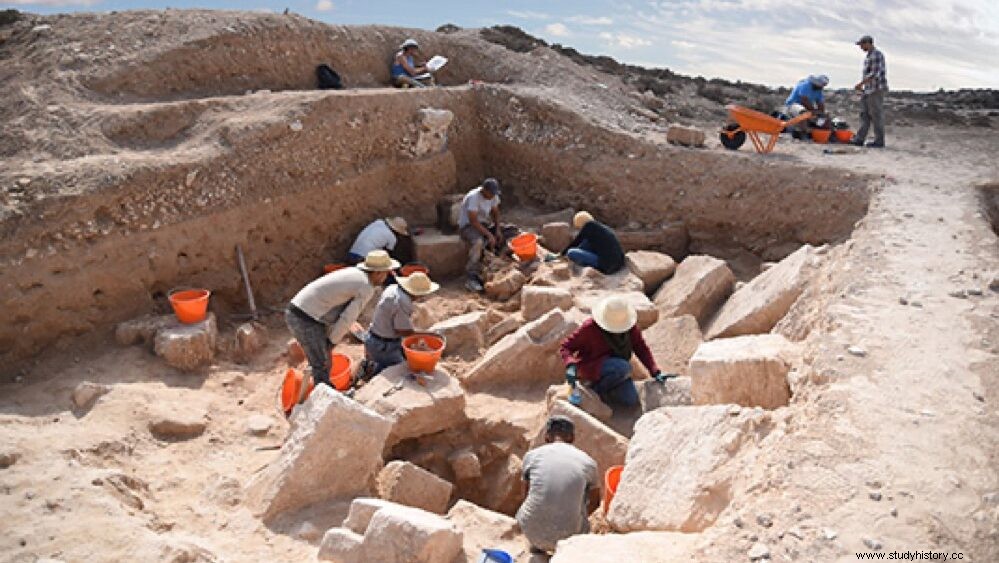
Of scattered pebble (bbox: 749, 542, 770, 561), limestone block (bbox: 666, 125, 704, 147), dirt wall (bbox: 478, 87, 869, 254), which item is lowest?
scattered pebble (bbox: 749, 542, 770, 561)

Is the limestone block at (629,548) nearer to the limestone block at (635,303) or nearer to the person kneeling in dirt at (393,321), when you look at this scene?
the person kneeling in dirt at (393,321)

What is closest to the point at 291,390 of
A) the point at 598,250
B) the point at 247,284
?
the point at 247,284

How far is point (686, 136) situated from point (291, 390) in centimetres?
716

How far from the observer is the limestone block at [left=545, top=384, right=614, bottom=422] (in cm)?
602

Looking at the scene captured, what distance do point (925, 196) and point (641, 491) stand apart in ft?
21.4

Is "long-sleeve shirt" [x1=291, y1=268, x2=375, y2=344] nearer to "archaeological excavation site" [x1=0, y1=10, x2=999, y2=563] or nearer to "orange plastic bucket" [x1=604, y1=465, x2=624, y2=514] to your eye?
"archaeological excavation site" [x1=0, y1=10, x2=999, y2=563]

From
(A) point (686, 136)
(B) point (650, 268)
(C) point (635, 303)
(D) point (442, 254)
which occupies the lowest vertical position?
(D) point (442, 254)

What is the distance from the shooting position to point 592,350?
6238 millimetres

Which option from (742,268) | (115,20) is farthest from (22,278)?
(742,268)

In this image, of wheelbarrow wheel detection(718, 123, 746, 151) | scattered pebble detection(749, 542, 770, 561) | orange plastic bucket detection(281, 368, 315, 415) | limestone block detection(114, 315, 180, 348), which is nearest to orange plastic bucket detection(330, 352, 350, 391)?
orange plastic bucket detection(281, 368, 315, 415)

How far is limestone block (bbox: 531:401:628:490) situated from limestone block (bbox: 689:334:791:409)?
27.5 inches

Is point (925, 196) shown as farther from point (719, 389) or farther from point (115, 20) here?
point (115, 20)

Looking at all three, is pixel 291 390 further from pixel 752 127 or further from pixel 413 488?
pixel 752 127

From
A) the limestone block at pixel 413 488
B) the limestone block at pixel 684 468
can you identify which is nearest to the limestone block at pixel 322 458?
the limestone block at pixel 413 488
